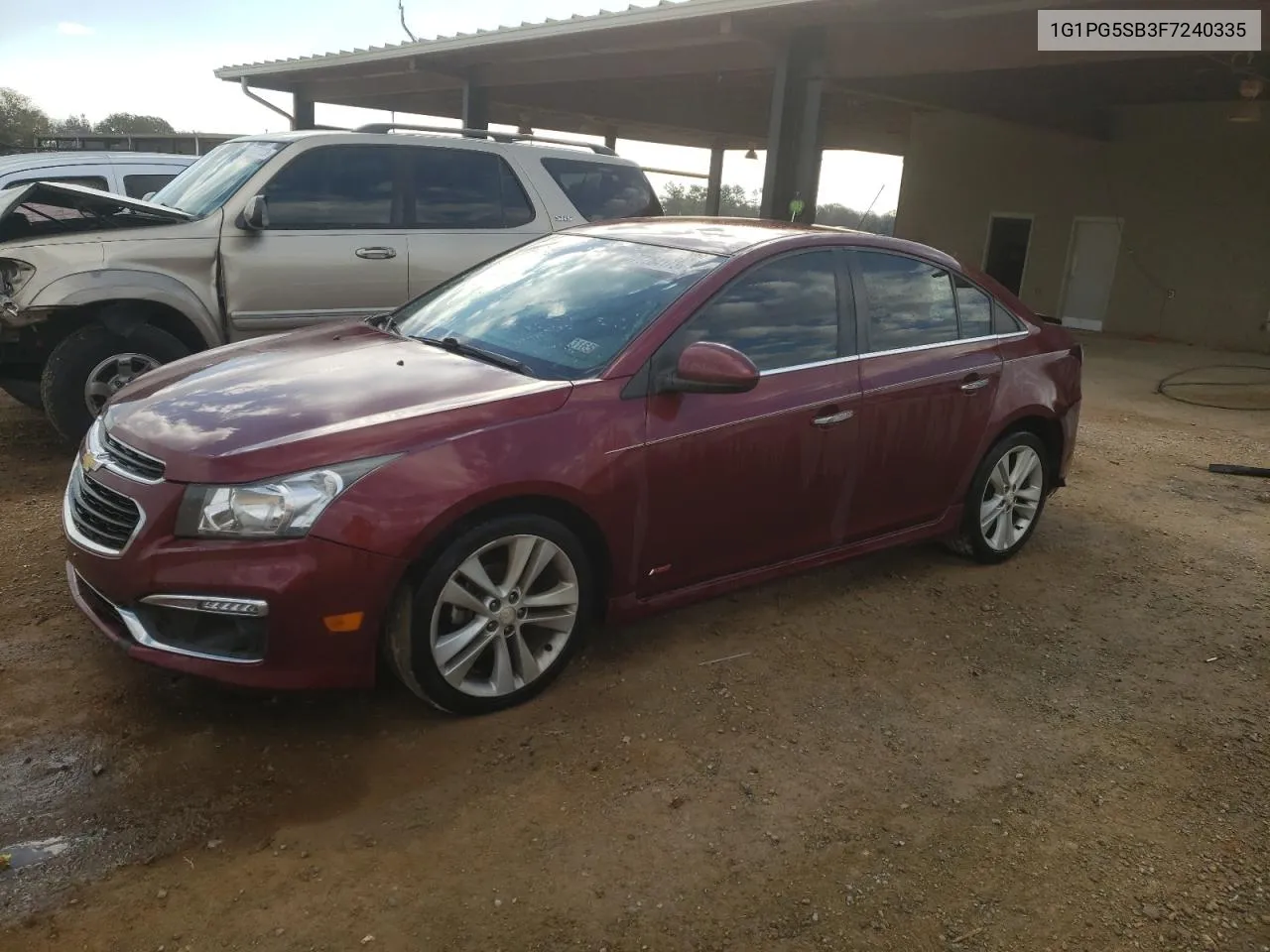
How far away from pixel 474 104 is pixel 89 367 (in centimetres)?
1196

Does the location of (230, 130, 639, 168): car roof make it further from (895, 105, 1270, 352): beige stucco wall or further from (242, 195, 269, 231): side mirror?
(895, 105, 1270, 352): beige stucco wall

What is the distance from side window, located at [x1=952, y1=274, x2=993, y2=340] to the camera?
4.49 metres

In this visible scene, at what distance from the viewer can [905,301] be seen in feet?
13.9

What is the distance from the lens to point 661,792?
9.42 feet

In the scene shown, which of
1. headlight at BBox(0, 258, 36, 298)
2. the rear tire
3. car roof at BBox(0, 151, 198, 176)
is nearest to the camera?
headlight at BBox(0, 258, 36, 298)

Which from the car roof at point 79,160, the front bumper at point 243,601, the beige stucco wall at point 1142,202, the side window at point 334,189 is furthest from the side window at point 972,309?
the beige stucco wall at point 1142,202

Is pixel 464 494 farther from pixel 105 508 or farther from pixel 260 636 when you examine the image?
pixel 105 508

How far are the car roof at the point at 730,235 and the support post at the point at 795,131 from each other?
6953 millimetres

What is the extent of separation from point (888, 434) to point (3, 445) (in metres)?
5.40

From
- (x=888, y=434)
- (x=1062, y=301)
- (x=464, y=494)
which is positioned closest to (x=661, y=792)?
(x=464, y=494)

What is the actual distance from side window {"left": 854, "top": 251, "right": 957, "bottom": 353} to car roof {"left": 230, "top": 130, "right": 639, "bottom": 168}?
11.7ft

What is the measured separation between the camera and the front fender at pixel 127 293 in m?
5.32

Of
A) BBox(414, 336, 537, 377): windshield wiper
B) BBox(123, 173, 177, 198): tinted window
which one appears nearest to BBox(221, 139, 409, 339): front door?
BBox(414, 336, 537, 377): windshield wiper

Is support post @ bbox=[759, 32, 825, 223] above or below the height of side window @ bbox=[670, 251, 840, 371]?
above
